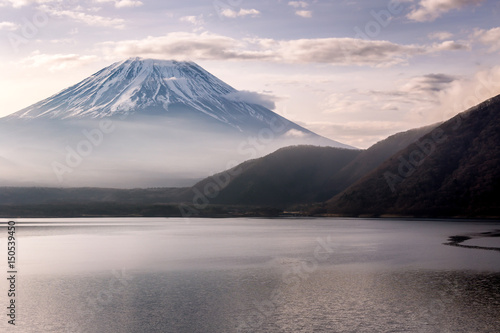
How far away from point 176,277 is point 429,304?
1956 centimetres

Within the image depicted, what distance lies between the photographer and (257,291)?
37625mm

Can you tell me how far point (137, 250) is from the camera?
6669 cm

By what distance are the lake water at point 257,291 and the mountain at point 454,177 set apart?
111743 mm

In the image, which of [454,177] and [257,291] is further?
[454,177]

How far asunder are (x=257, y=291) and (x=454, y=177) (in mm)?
152349

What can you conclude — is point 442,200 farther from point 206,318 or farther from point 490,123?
point 206,318

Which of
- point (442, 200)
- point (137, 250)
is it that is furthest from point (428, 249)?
point (442, 200)
